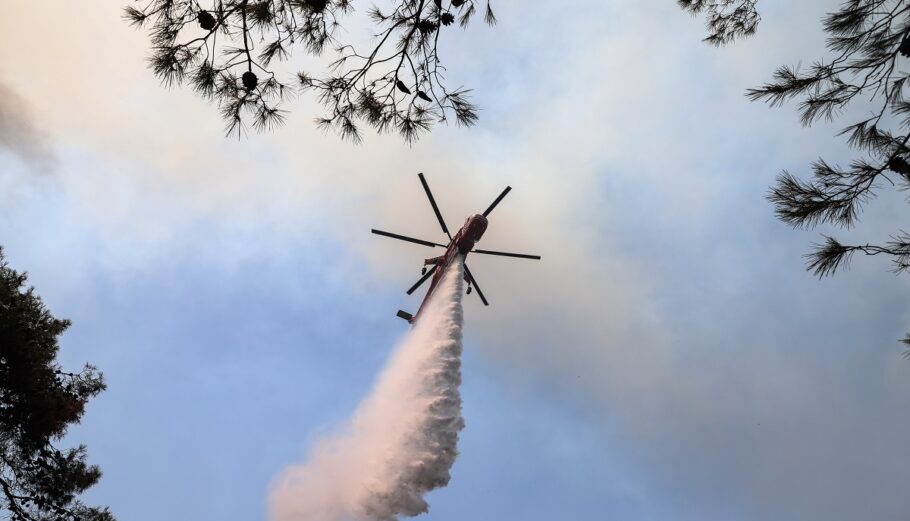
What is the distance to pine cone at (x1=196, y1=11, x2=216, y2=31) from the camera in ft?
19.4

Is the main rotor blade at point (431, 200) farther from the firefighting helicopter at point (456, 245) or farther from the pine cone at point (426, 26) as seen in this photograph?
the pine cone at point (426, 26)

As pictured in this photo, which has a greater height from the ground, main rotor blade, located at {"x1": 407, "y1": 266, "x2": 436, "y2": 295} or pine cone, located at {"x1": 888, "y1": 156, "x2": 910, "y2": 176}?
main rotor blade, located at {"x1": 407, "y1": 266, "x2": 436, "y2": 295}

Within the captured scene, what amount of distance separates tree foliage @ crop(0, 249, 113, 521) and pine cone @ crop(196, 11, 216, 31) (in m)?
10.1

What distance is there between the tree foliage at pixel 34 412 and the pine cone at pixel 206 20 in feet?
33.0

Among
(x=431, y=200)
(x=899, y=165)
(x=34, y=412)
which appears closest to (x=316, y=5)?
(x=899, y=165)

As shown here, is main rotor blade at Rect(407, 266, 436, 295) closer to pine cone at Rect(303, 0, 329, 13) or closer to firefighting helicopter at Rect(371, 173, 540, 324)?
firefighting helicopter at Rect(371, 173, 540, 324)

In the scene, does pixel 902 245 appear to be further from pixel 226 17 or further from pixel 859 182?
pixel 226 17

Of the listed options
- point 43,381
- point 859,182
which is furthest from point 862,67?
point 43,381

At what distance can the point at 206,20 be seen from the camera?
19.5 feet

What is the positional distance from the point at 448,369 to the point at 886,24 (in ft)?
67.7

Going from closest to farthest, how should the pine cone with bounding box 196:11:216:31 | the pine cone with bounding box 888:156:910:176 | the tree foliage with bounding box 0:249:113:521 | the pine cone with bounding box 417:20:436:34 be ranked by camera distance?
the pine cone with bounding box 888:156:910:176, the pine cone with bounding box 196:11:216:31, the pine cone with bounding box 417:20:436:34, the tree foliage with bounding box 0:249:113:521

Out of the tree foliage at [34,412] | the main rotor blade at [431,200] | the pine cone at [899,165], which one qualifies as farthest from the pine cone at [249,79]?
the main rotor blade at [431,200]

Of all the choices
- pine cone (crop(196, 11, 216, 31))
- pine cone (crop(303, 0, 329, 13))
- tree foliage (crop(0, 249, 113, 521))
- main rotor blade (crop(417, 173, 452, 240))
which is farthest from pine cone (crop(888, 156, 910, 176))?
main rotor blade (crop(417, 173, 452, 240))

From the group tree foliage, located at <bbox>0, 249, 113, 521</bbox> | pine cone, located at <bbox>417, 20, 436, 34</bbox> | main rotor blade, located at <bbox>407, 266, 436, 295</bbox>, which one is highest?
main rotor blade, located at <bbox>407, 266, 436, 295</bbox>
